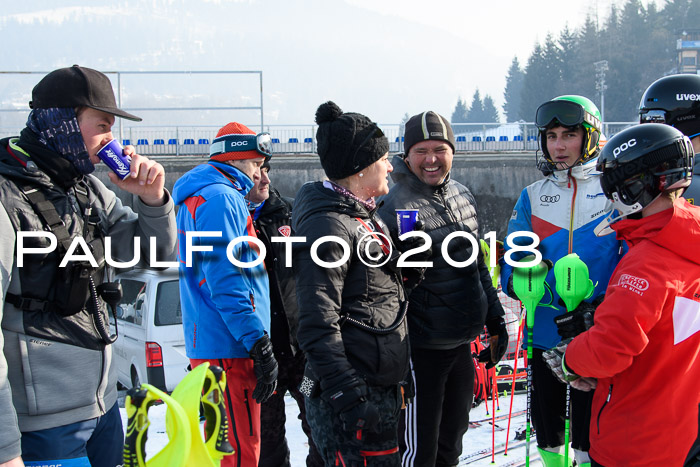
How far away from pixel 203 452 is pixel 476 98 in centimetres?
10718

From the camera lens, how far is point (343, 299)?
2859 millimetres

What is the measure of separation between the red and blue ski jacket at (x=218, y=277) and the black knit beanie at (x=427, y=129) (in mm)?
1095

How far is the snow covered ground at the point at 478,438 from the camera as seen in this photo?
4.62 m

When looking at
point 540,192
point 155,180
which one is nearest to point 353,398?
point 155,180

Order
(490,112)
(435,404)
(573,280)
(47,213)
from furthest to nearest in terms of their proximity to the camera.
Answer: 1. (490,112)
2. (435,404)
3. (573,280)
4. (47,213)

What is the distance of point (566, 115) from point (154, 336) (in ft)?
17.1

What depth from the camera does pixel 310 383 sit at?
2832 millimetres

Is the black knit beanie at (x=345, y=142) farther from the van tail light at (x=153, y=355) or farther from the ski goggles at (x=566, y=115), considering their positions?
the van tail light at (x=153, y=355)

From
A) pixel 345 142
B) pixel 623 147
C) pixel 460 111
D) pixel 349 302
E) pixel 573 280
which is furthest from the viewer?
pixel 460 111

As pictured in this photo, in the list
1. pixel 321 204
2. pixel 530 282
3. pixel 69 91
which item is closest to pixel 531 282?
pixel 530 282

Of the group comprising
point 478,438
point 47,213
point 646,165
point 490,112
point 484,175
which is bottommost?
point 478,438

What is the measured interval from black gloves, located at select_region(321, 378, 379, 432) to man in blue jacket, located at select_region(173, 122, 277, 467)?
816 mm

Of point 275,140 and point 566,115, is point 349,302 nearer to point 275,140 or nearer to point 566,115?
point 566,115

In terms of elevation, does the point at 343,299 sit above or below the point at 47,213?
below
